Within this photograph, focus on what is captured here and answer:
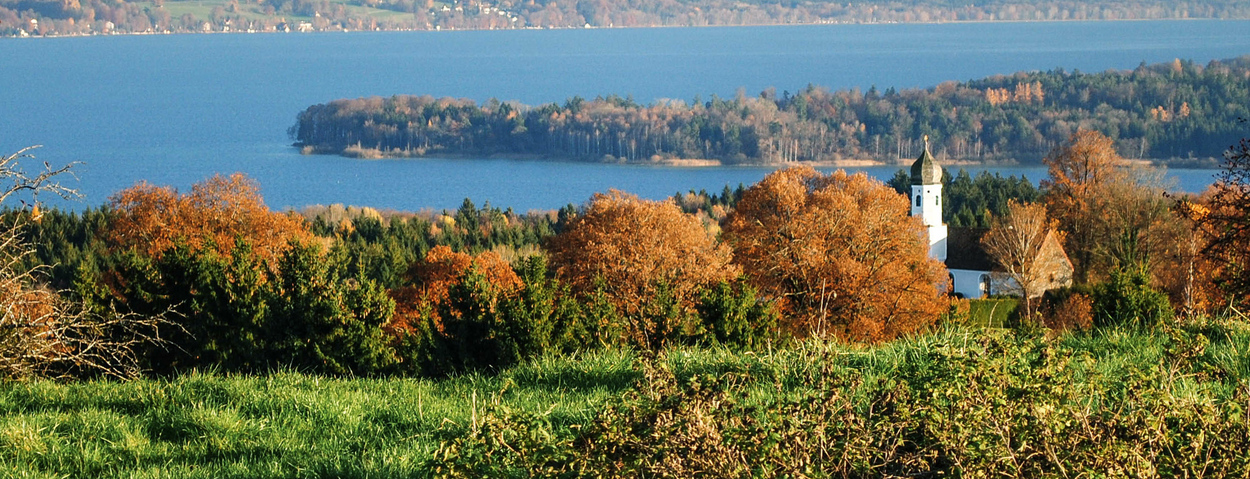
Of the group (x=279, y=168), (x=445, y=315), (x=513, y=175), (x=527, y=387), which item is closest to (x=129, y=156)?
(x=279, y=168)

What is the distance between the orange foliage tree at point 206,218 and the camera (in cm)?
3412

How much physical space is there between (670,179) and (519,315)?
4037 inches

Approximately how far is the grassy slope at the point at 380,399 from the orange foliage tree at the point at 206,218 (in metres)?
27.5

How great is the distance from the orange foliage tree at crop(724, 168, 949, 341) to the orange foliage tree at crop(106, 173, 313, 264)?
477 inches

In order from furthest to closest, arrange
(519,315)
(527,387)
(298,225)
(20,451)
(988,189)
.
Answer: (988,189) < (298,225) < (519,315) < (527,387) < (20,451)

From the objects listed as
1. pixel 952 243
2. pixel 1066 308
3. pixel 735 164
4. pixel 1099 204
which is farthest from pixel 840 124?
pixel 1066 308

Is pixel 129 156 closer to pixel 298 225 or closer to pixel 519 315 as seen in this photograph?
pixel 298 225

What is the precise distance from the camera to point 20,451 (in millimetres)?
5398

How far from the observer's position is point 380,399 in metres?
6.35

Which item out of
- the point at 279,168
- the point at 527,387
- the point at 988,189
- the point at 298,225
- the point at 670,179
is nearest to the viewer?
the point at 527,387

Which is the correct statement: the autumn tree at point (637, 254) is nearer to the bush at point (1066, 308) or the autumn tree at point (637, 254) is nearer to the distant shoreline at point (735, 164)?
the bush at point (1066, 308)

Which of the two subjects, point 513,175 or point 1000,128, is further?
point 1000,128

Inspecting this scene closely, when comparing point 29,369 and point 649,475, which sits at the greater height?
point 649,475

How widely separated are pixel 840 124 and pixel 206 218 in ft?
380
